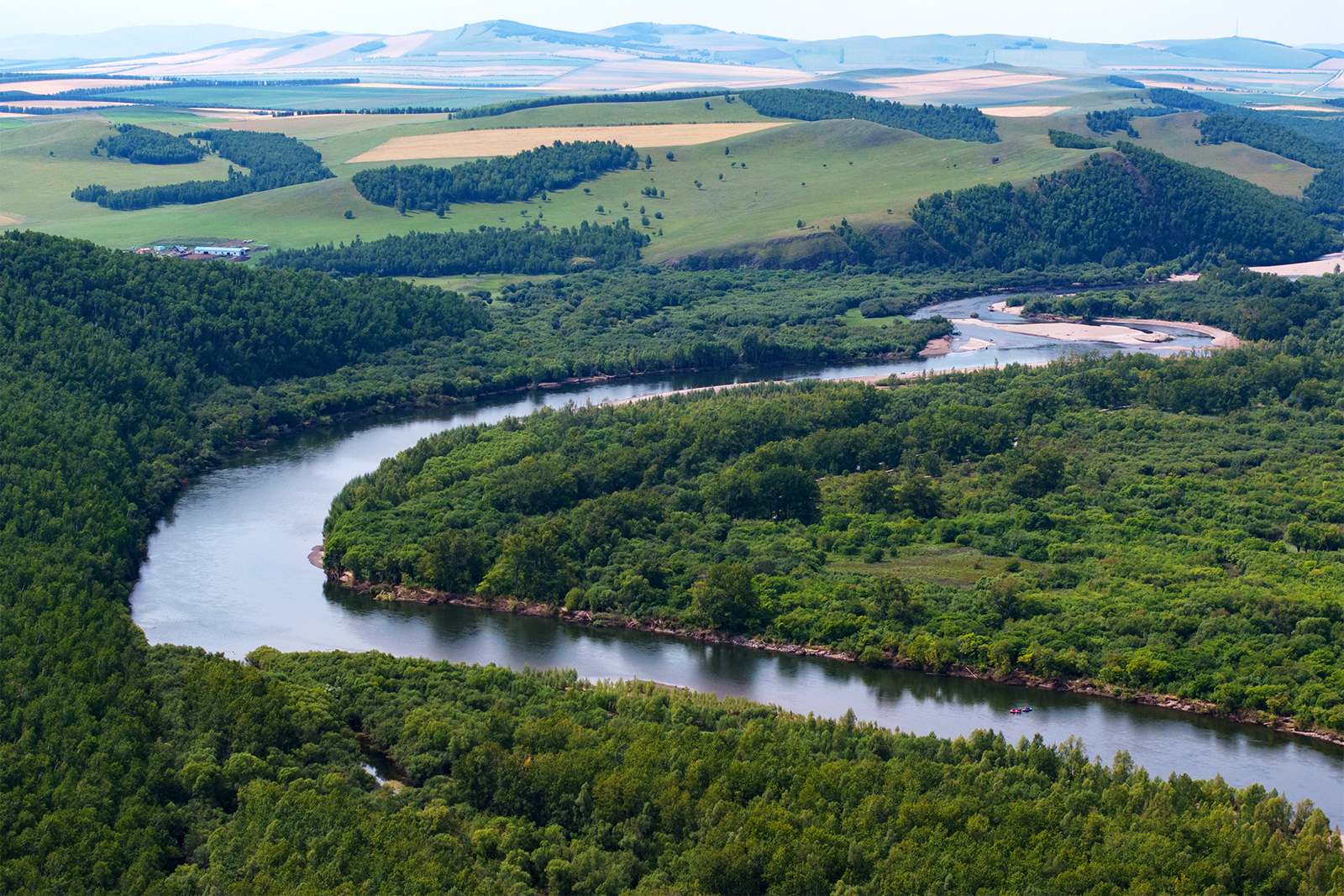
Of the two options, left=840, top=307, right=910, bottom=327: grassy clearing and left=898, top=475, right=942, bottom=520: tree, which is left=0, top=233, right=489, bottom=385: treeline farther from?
left=898, top=475, right=942, bottom=520: tree

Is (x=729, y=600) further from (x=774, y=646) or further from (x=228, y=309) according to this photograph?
(x=228, y=309)

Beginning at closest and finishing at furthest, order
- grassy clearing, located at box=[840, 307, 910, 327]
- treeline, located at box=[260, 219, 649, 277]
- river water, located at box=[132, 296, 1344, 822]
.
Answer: river water, located at box=[132, 296, 1344, 822], grassy clearing, located at box=[840, 307, 910, 327], treeline, located at box=[260, 219, 649, 277]

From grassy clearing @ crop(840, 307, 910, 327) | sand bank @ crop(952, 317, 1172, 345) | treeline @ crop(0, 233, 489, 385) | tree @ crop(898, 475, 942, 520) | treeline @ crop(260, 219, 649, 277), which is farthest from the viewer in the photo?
treeline @ crop(260, 219, 649, 277)

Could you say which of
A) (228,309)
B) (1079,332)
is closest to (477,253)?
(228,309)

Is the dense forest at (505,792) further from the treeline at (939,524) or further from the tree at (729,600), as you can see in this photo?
the tree at (729,600)

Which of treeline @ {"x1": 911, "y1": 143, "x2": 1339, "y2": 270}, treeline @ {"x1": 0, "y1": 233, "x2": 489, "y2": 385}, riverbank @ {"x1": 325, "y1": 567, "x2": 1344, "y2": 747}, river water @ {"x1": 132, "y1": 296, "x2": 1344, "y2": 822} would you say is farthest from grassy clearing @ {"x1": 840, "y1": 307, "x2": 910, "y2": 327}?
riverbank @ {"x1": 325, "y1": 567, "x2": 1344, "y2": 747}
